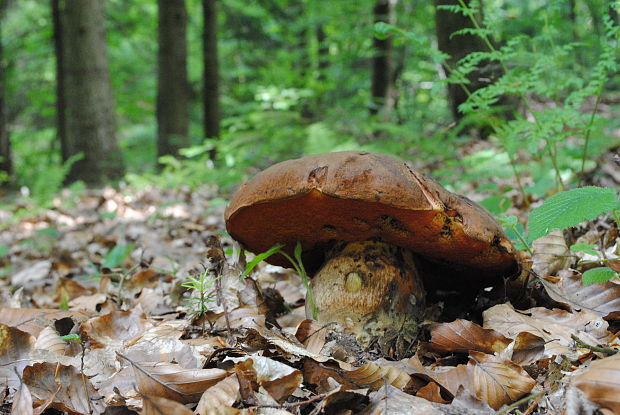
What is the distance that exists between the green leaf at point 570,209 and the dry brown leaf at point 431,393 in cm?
61

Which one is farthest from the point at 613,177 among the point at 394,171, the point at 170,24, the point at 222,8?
the point at 222,8

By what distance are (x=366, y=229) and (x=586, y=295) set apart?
0.95 m

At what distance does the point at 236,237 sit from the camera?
234cm

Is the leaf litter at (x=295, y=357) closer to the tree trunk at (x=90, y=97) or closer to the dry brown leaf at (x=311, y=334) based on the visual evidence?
the dry brown leaf at (x=311, y=334)

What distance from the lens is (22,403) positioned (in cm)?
151

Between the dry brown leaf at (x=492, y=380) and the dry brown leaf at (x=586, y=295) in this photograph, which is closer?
the dry brown leaf at (x=492, y=380)

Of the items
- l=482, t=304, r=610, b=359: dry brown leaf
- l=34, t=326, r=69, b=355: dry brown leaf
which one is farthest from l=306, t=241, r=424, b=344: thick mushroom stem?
l=34, t=326, r=69, b=355: dry brown leaf

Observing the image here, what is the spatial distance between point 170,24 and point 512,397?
9806 mm

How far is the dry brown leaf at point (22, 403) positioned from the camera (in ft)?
4.84

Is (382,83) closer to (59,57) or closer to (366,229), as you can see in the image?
(366,229)

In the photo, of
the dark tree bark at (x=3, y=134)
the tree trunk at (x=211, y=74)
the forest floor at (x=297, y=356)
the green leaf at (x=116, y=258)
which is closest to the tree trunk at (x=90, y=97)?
the tree trunk at (x=211, y=74)

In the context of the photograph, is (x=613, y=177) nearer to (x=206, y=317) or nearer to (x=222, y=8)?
(x=206, y=317)

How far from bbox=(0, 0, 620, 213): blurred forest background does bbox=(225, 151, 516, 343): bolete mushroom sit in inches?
45.7

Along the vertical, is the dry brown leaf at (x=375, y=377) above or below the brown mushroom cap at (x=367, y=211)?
below
